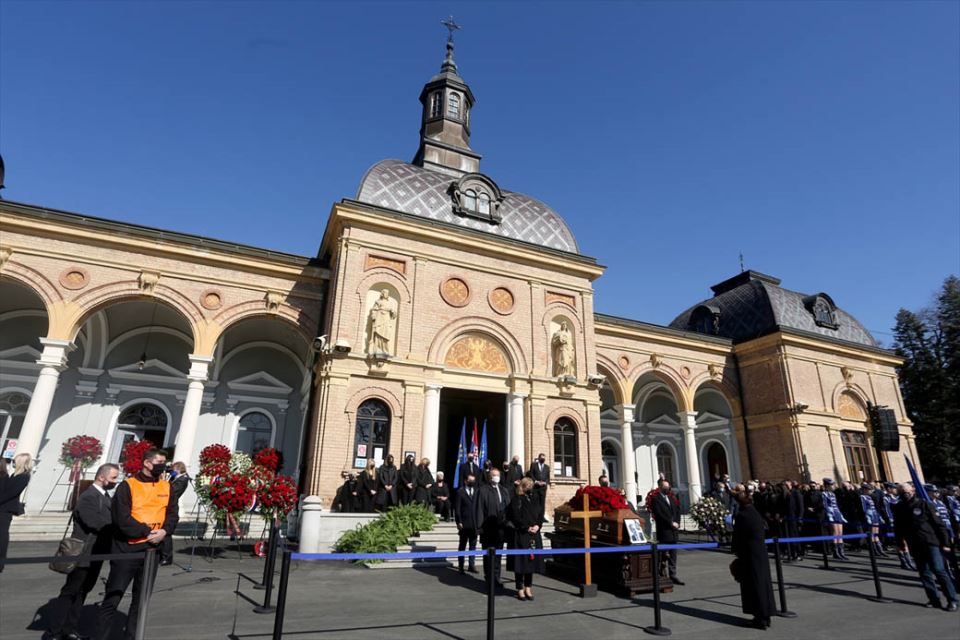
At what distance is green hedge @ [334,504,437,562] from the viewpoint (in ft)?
32.2

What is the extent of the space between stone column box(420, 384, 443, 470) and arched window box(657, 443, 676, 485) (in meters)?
14.8

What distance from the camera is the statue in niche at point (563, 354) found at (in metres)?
16.4

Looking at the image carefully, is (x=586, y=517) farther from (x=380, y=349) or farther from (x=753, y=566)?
(x=380, y=349)

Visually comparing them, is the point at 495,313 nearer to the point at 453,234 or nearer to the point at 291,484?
the point at 453,234

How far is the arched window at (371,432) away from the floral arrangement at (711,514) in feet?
31.0

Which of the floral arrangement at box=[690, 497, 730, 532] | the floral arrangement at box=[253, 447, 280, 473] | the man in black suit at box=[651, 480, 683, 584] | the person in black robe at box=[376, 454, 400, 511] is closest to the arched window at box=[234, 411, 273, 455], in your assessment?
the floral arrangement at box=[253, 447, 280, 473]

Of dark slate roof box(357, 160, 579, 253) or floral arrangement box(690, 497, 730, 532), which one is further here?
dark slate roof box(357, 160, 579, 253)

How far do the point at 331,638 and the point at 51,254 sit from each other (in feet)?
46.1

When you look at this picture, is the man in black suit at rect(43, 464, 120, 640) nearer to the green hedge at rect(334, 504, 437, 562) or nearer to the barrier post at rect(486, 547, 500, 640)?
the barrier post at rect(486, 547, 500, 640)

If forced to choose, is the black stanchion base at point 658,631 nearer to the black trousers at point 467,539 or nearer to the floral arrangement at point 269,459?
the black trousers at point 467,539

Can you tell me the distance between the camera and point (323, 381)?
13461mm

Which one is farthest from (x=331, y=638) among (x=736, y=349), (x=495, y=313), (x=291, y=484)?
(x=736, y=349)

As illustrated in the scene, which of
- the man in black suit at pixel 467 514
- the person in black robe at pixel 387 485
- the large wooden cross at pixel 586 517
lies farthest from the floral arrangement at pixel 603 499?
the person in black robe at pixel 387 485

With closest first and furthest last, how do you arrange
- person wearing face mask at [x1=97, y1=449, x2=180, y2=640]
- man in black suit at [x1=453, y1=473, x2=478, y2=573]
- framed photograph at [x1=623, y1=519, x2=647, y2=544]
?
1. person wearing face mask at [x1=97, y1=449, x2=180, y2=640]
2. framed photograph at [x1=623, y1=519, x2=647, y2=544]
3. man in black suit at [x1=453, y1=473, x2=478, y2=573]
